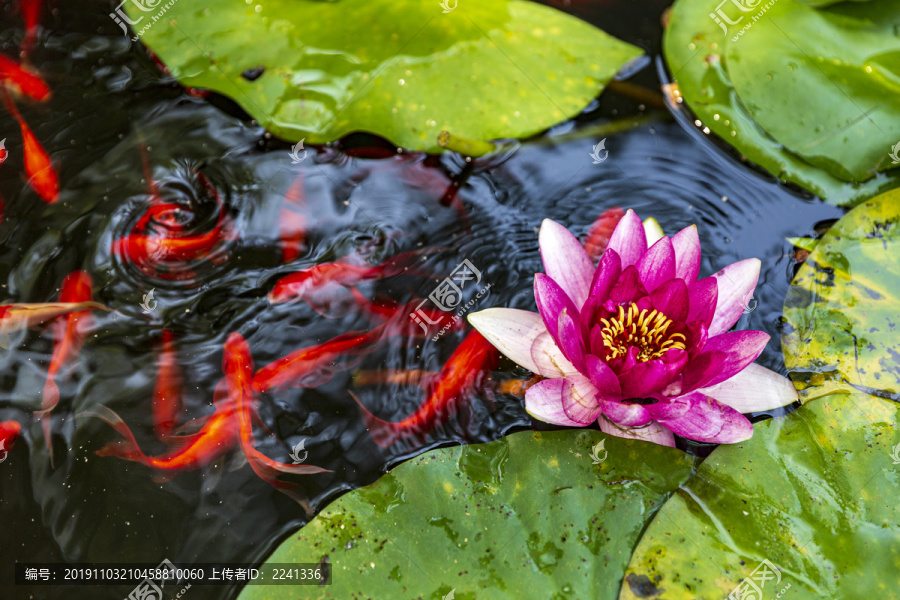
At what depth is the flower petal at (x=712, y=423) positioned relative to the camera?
1921mm

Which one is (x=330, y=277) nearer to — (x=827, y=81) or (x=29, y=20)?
(x=29, y=20)

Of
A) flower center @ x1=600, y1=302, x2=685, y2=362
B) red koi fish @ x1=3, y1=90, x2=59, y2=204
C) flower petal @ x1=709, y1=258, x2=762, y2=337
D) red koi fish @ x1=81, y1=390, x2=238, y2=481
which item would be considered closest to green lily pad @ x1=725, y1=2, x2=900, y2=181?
flower petal @ x1=709, y1=258, x2=762, y2=337

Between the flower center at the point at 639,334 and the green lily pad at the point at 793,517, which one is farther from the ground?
the flower center at the point at 639,334

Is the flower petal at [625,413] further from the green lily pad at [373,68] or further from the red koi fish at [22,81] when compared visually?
the red koi fish at [22,81]

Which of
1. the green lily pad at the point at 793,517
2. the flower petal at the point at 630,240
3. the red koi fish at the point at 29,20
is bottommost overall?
the green lily pad at the point at 793,517

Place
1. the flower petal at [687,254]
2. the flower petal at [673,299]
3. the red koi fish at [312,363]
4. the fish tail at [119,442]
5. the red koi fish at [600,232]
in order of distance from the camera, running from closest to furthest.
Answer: the flower petal at [673,299] < the flower petal at [687,254] < the fish tail at [119,442] < the red koi fish at [312,363] < the red koi fish at [600,232]

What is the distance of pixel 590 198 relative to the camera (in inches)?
107

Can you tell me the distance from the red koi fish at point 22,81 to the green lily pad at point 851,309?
371cm

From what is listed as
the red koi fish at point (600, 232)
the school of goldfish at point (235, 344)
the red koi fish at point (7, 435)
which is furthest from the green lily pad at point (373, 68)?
the red koi fish at point (7, 435)

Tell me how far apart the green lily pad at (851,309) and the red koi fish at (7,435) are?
10.3ft

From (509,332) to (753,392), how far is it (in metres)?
0.92

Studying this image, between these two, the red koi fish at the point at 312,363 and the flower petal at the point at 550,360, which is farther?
the red koi fish at the point at 312,363

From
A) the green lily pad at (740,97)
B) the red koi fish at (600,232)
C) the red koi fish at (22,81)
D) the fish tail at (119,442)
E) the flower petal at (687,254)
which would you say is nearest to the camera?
the flower petal at (687,254)

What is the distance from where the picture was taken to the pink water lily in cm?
186
